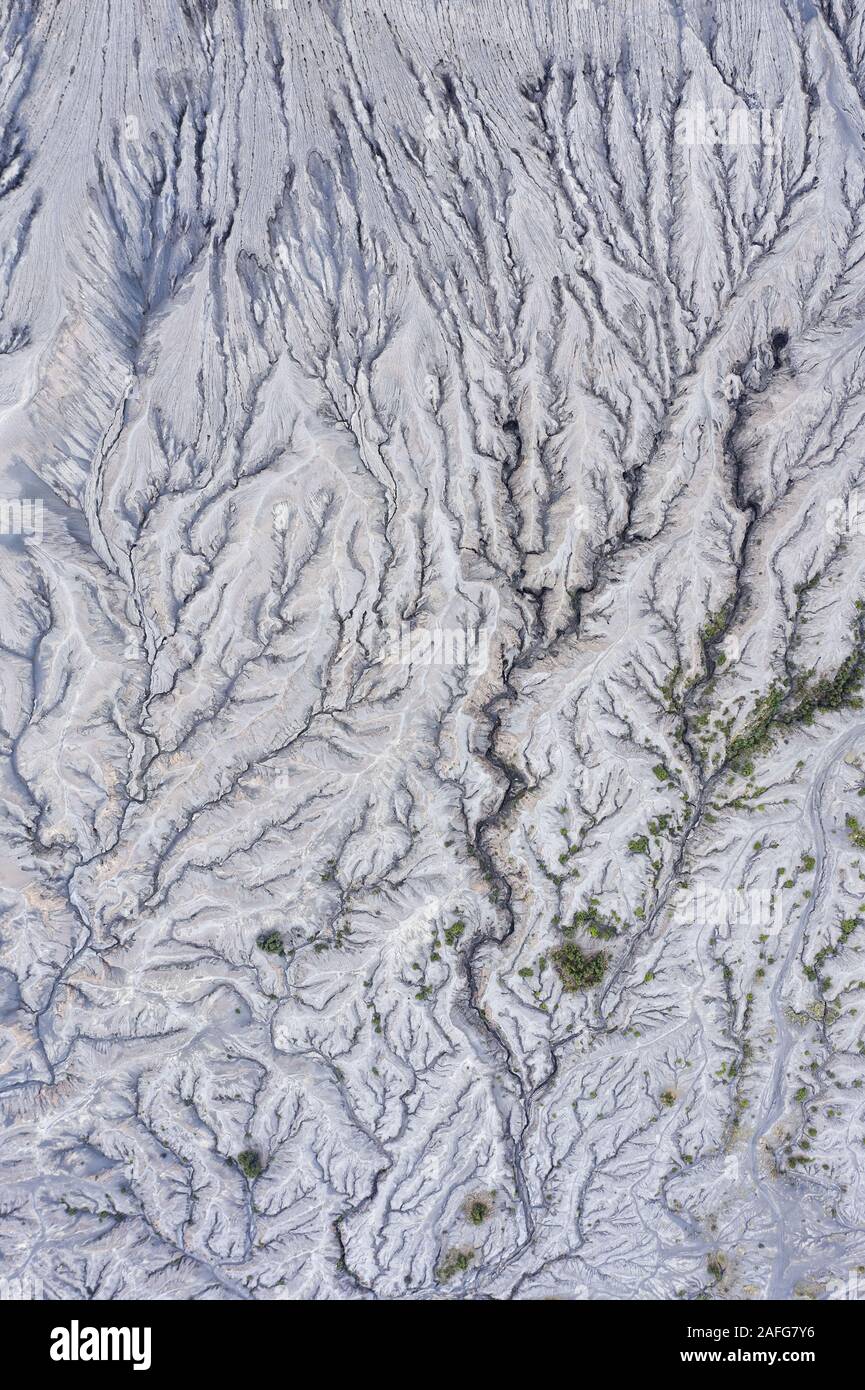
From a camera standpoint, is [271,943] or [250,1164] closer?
[271,943]

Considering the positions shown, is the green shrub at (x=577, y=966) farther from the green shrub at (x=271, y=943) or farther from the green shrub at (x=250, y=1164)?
the green shrub at (x=250, y=1164)

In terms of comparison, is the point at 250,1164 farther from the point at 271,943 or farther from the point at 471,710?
the point at 471,710

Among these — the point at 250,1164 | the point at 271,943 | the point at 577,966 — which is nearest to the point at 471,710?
the point at 577,966

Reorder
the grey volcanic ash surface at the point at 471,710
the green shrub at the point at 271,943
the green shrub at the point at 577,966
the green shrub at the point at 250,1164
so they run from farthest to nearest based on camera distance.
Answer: the green shrub at the point at 250,1164 < the green shrub at the point at 577,966 < the green shrub at the point at 271,943 < the grey volcanic ash surface at the point at 471,710

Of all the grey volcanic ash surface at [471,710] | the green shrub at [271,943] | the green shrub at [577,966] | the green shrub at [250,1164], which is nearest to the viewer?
the grey volcanic ash surface at [471,710]

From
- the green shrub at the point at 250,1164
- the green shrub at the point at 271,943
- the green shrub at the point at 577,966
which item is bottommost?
the green shrub at the point at 250,1164

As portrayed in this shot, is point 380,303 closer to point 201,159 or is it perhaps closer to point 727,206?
point 201,159

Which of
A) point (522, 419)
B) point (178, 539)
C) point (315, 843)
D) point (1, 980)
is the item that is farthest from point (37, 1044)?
point (522, 419)

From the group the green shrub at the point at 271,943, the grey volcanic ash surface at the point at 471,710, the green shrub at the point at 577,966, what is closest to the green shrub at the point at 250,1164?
the grey volcanic ash surface at the point at 471,710
